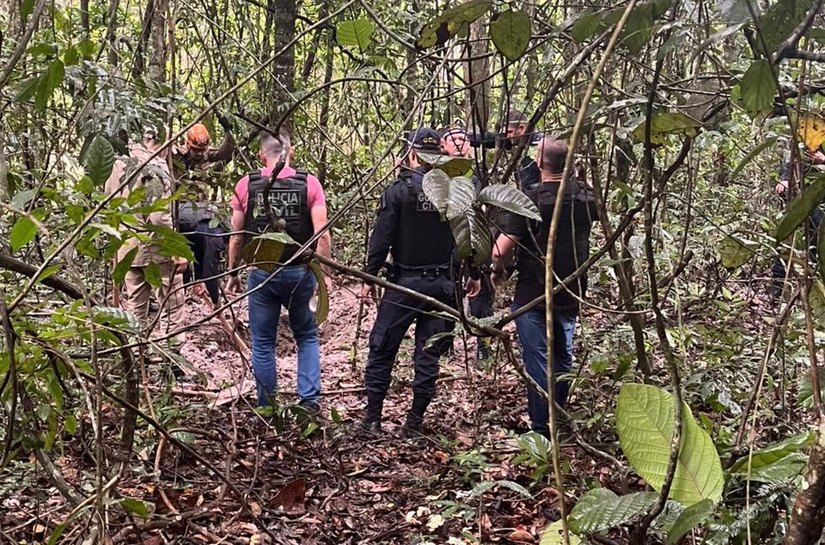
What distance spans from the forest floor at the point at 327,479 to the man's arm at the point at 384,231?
3.14 ft

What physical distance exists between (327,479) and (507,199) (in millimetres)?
2439

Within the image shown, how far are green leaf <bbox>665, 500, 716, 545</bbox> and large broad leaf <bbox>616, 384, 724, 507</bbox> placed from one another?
72 mm

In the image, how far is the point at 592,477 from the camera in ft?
10.7

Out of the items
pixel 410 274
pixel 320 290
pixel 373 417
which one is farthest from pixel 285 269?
pixel 320 290

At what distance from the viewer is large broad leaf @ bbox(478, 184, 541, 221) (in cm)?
171

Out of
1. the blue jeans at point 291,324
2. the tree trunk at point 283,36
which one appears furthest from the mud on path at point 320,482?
the tree trunk at point 283,36

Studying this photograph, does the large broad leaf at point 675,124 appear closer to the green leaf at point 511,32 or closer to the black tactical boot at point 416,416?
the green leaf at point 511,32

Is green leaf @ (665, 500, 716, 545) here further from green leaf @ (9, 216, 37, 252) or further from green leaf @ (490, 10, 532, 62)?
green leaf @ (9, 216, 37, 252)

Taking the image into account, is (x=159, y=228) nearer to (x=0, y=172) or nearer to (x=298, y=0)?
(x=0, y=172)

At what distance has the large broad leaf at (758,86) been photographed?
1347 mm

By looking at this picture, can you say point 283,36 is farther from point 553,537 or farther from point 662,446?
point 662,446

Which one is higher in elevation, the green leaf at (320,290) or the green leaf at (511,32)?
the green leaf at (511,32)

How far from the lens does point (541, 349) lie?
13.3 ft

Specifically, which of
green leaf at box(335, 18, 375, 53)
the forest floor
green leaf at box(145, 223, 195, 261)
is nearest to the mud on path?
the forest floor
